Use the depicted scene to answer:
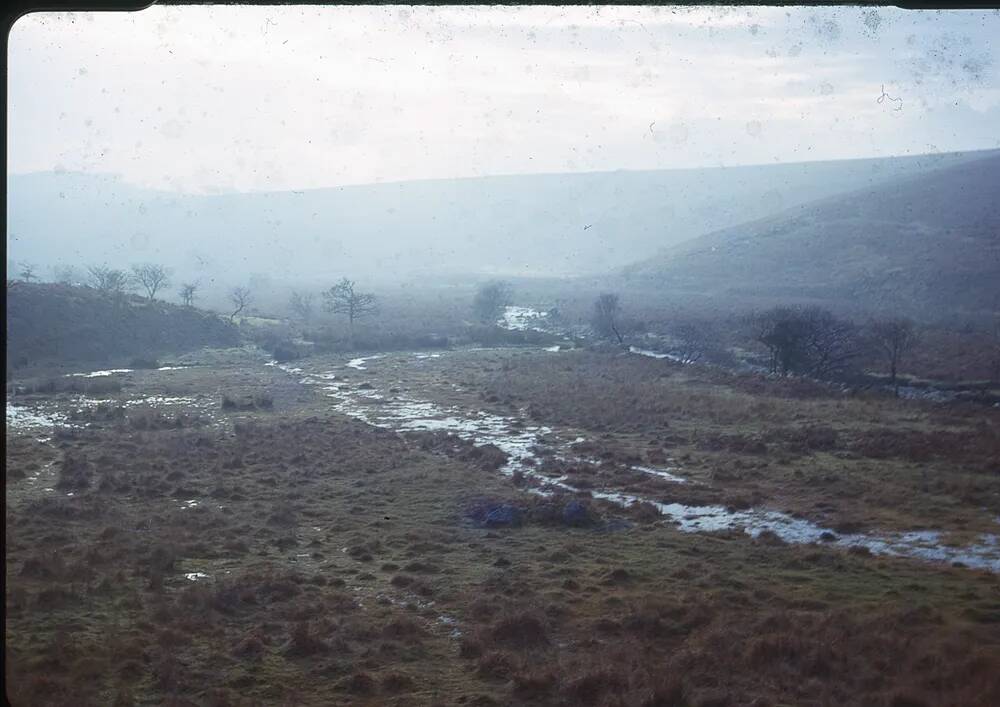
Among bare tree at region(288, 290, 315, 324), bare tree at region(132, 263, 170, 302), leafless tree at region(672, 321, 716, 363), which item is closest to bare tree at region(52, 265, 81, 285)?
bare tree at region(132, 263, 170, 302)

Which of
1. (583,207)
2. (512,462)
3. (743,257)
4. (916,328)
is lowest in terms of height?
(512,462)

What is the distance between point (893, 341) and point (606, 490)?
49.7 ft

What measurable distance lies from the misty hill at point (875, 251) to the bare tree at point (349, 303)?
2123 centimetres

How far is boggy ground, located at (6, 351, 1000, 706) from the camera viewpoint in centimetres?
520

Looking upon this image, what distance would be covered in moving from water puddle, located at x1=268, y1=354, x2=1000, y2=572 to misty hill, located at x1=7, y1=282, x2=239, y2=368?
1125 cm

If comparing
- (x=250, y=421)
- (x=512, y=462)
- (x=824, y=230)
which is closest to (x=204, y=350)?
(x=250, y=421)

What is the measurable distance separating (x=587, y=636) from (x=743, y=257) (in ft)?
153

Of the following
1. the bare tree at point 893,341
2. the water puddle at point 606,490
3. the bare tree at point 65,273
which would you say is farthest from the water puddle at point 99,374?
the bare tree at point 893,341

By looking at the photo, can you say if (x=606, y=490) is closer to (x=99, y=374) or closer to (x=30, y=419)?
(x=30, y=419)

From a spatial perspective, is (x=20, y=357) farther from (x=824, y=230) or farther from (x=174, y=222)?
(x=824, y=230)

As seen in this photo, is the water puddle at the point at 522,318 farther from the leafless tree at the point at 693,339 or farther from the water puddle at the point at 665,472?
the water puddle at the point at 665,472

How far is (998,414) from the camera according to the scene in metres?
15.6

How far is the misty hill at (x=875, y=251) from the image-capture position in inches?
1473

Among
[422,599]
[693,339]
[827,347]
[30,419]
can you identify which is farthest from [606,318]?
[422,599]
